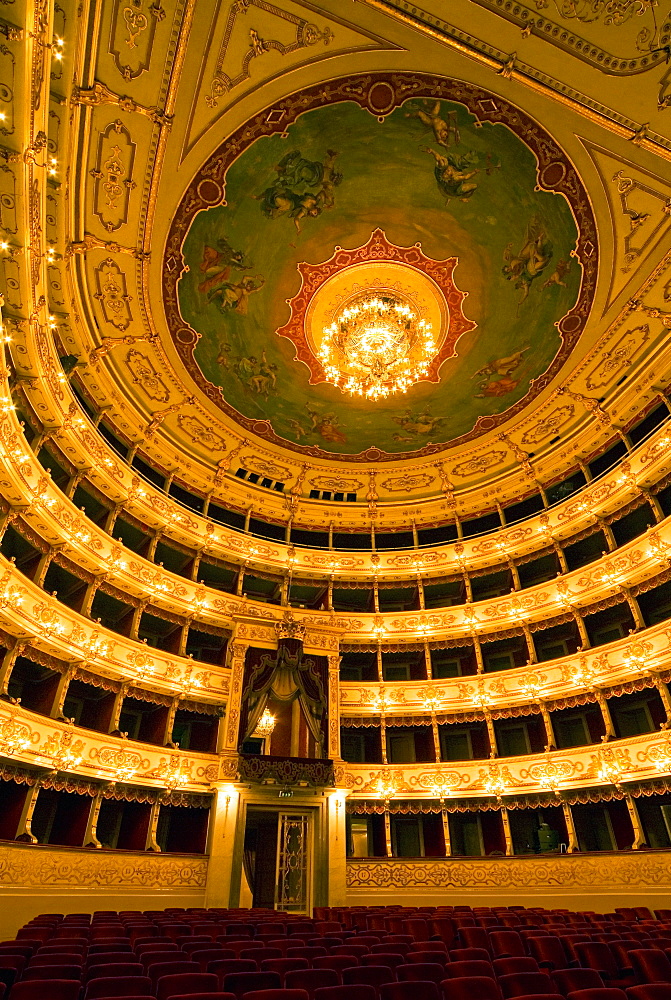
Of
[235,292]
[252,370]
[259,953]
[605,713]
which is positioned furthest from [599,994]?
[252,370]

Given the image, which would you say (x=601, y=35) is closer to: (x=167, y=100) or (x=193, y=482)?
(x=167, y=100)

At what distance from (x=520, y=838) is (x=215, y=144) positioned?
20.9m

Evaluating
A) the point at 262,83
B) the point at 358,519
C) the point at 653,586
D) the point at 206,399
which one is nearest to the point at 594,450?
Result: the point at 653,586

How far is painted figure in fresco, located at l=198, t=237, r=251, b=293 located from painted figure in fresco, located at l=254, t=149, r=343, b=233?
4.50 ft

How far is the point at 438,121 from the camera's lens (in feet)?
42.7

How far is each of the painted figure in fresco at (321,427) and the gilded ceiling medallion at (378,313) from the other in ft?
8.02

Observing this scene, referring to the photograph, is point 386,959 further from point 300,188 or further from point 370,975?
point 300,188

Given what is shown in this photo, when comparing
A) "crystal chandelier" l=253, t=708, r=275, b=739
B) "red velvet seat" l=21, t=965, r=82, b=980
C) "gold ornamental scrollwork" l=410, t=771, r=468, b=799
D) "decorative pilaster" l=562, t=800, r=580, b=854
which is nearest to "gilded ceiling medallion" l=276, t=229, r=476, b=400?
"crystal chandelier" l=253, t=708, r=275, b=739

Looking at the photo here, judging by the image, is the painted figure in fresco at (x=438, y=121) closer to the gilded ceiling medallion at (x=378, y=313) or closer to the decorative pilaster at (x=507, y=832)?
the gilded ceiling medallion at (x=378, y=313)

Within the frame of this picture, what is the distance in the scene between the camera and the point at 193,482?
20.4 m

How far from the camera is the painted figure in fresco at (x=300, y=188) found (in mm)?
13784

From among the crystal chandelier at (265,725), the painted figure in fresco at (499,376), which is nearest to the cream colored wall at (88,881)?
the crystal chandelier at (265,725)

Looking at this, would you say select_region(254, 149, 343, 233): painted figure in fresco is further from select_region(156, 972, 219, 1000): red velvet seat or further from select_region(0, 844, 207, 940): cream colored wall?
select_region(0, 844, 207, 940): cream colored wall

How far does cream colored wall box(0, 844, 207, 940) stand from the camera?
11219mm
